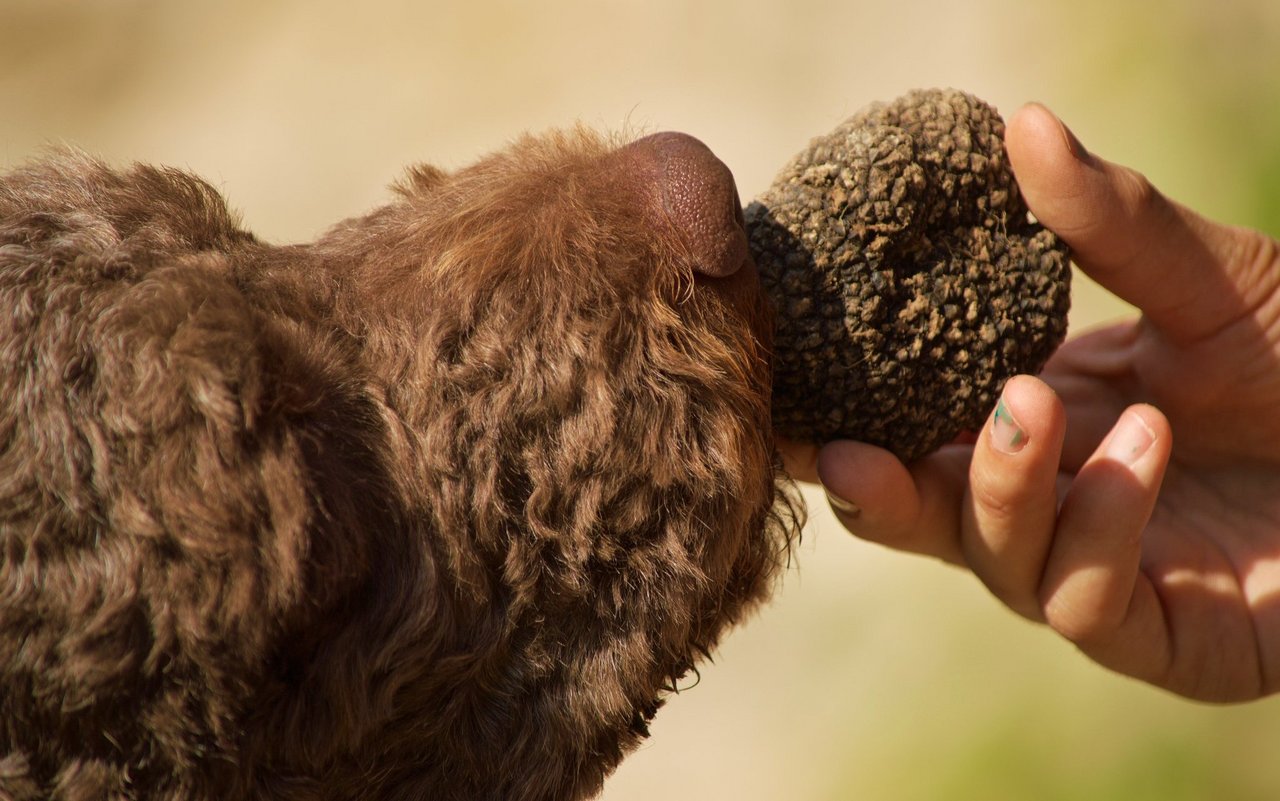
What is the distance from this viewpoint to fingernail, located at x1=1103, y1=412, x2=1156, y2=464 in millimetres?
1948

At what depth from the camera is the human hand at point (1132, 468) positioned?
74.2 inches

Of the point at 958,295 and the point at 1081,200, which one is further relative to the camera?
the point at 1081,200

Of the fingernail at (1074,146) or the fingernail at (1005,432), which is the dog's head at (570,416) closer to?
the fingernail at (1005,432)

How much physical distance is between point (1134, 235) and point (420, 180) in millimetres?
1263

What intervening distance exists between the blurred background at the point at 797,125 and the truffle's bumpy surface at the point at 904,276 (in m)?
1.14

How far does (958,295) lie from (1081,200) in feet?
1.04

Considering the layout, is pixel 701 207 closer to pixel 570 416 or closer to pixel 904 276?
pixel 570 416

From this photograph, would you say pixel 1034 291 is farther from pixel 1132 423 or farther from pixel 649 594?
pixel 649 594

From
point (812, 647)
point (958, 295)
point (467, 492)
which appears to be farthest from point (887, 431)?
point (812, 647)

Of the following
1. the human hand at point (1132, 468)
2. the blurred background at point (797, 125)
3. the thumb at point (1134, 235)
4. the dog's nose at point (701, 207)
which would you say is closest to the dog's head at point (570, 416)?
the dog's nose at point (701, 207)

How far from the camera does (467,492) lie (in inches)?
56.1

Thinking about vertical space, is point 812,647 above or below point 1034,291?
below

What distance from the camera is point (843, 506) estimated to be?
2072 millimetres

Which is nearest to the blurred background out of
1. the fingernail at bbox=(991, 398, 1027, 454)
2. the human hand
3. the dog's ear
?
the dog's ear
